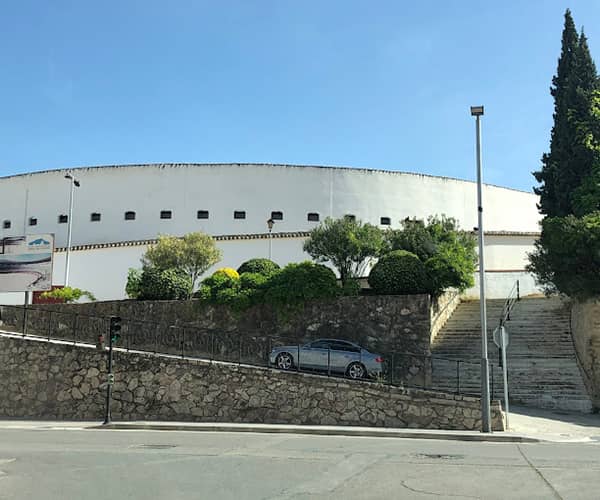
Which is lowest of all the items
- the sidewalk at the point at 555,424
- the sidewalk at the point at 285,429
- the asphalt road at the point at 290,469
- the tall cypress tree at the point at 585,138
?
the sidewalk at the point at 285,429

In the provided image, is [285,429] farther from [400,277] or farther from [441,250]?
[441,250]

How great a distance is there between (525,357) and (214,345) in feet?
38.0

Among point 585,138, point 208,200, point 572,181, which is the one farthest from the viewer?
point 208,200

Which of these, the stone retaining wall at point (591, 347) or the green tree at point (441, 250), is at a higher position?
the green tree at point (441, 250)

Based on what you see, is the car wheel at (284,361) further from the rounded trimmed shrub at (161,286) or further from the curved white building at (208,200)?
the curved white building at (208,200)

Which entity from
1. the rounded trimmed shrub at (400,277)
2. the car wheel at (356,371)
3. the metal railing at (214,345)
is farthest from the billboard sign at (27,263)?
the car wheel at (356,371)

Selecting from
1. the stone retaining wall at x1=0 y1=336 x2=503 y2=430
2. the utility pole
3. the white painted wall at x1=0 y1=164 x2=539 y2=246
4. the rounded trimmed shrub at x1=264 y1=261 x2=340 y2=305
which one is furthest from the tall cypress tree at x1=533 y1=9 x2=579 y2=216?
the utility pole

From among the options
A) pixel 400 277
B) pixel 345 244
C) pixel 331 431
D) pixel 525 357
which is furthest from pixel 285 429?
pixel 345 244

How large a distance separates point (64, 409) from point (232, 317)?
7.26 meters

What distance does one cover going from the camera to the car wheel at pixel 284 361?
2177cm

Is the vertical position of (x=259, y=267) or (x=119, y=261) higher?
(x=119, y=261)

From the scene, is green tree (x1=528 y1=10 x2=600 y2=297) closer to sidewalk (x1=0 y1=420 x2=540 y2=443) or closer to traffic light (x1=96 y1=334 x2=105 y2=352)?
sidewalk (x1=0 y1=420 x2=540 y2=443)

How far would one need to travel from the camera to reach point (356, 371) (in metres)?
21.1

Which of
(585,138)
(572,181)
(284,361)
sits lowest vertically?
(284,361)
